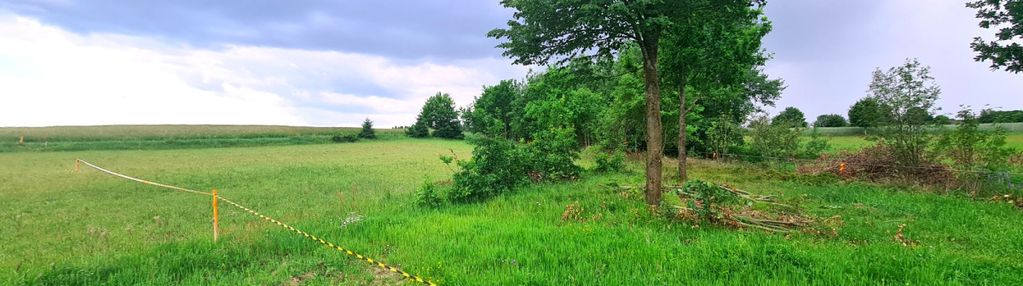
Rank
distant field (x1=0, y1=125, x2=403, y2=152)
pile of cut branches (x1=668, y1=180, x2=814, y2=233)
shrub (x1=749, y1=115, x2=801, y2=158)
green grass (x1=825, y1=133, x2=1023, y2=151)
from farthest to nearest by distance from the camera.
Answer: distant field (x1=0, y1=125, x2=403, y2=152) → green grass (x1=825, y1=133, x2=1023, y2=151) → shrub (x1=749, y1=115, x2=801, y2=158) → pile of cut branches (x1=668, y1=180, x2=814, y2=233)

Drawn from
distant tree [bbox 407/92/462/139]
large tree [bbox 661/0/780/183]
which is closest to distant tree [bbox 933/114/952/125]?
large tree [bbox 661/0/780/183]


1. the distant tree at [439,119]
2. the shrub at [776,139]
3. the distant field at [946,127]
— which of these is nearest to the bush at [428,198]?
the distant field at [946,127]

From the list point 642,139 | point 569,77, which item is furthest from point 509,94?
point 569,77

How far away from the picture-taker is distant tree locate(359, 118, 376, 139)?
67.8 meters

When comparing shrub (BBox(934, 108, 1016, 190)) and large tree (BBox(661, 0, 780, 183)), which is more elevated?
large tree (BBox(661, 0, 780, 183))

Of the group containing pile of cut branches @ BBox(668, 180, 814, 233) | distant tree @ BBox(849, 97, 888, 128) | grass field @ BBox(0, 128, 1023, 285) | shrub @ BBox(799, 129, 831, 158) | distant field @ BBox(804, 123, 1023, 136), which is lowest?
grass field @ BBox(0, 128, 1023, 285)

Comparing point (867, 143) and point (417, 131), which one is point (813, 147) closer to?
point (867, 143)

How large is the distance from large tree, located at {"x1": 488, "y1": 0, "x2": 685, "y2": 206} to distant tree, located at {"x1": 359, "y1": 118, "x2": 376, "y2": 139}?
203 ft

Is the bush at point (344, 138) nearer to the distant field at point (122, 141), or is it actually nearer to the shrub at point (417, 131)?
the distant field at point (122, 141)

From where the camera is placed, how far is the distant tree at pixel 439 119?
77375mm

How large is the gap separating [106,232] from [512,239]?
308 inches

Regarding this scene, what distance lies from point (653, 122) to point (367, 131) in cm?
6423

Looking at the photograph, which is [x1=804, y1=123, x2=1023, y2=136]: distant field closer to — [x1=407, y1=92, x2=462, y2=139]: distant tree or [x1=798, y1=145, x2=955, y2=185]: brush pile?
[x1=798, y1=145, x2=955, y2=185]: brush pile

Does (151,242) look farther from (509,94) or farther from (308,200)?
(509,94)
